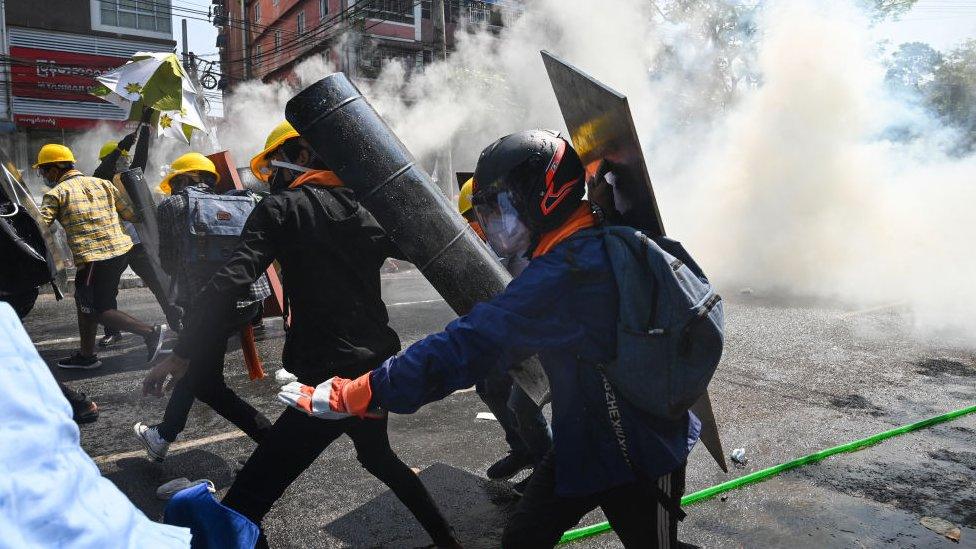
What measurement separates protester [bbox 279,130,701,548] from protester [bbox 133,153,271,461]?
1.83 m

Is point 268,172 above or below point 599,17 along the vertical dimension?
below

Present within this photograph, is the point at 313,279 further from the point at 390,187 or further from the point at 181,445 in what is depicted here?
the point at 181,445

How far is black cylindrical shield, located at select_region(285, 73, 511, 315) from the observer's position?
206cm

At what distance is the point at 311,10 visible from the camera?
33969 mm

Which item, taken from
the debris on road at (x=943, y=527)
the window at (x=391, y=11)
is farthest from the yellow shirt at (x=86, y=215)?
the window at (x=391, y=11)

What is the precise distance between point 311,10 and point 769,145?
27.5 meters

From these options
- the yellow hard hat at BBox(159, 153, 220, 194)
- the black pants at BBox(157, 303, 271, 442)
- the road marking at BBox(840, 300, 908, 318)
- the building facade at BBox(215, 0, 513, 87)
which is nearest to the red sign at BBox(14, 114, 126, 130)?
the building facade at BBox(215, 0, 513, 87)

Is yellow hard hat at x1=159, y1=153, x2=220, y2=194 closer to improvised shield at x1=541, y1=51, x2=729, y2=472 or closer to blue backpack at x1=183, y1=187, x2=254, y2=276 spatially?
blue backpack at x1=183, y1=187, x2=254, y2=276

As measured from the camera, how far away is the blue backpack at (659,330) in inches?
61.7

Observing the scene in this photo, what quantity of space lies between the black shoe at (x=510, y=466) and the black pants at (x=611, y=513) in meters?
1.65

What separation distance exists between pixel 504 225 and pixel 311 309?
89cm

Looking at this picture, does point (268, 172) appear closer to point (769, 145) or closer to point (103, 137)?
point (769, 145)

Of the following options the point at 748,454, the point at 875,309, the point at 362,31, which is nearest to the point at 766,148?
the point at 875,309

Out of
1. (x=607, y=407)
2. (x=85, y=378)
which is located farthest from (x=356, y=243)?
(x=85, y=378)
